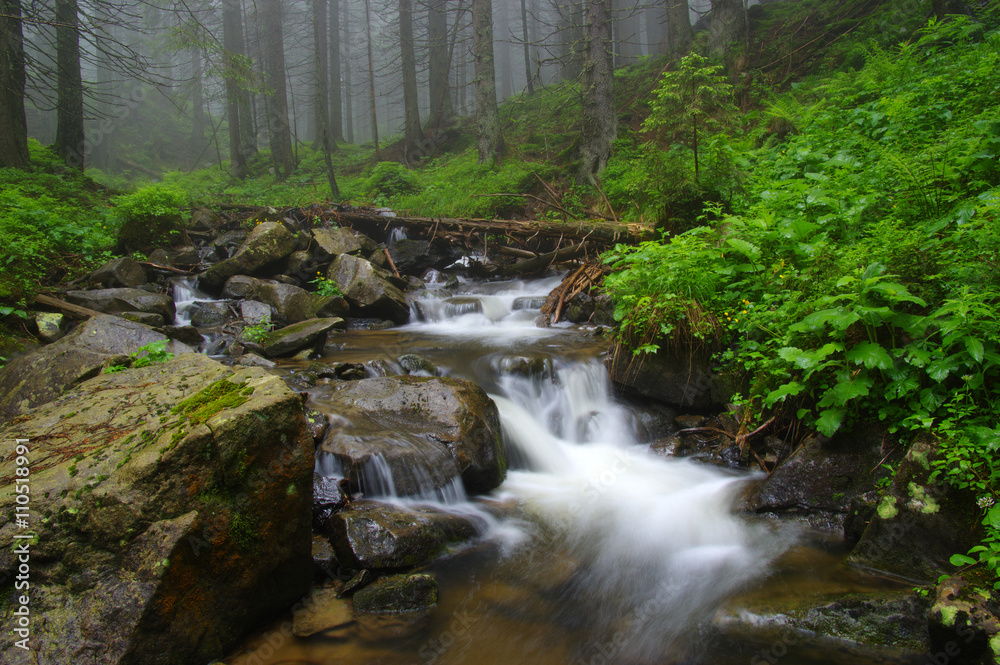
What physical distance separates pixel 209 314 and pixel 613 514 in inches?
297

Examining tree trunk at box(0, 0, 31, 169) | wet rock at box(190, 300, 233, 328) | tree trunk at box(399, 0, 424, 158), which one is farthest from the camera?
tree trunk at box(399, 0, 424, 158)

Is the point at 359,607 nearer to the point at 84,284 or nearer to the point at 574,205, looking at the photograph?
the point at 84,284

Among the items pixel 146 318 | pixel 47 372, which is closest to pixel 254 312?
pixel 146 318

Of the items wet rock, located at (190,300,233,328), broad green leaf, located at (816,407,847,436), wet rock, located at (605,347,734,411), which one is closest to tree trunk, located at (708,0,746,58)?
wet rock, located at (605,347,734,411)

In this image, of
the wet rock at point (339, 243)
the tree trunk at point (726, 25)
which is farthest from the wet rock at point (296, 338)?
the tree trunk at point (726, 25)

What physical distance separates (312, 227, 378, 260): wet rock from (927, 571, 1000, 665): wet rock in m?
10.5

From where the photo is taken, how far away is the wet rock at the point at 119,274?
8.21 metres

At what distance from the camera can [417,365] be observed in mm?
6645

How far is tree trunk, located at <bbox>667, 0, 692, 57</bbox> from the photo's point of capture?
15133 millimetres

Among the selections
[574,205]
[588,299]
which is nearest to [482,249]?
[574,205]

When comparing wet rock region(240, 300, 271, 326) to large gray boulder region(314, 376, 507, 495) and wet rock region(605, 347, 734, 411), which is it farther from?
wet rock region(605, 347, 734, 411)

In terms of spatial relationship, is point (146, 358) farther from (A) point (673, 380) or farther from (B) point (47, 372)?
(A) point (673, 380)

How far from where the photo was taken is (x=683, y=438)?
5.38m

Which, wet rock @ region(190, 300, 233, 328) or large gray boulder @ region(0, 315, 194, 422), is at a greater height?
wet rock @ region(190, 300, 233, 328)
